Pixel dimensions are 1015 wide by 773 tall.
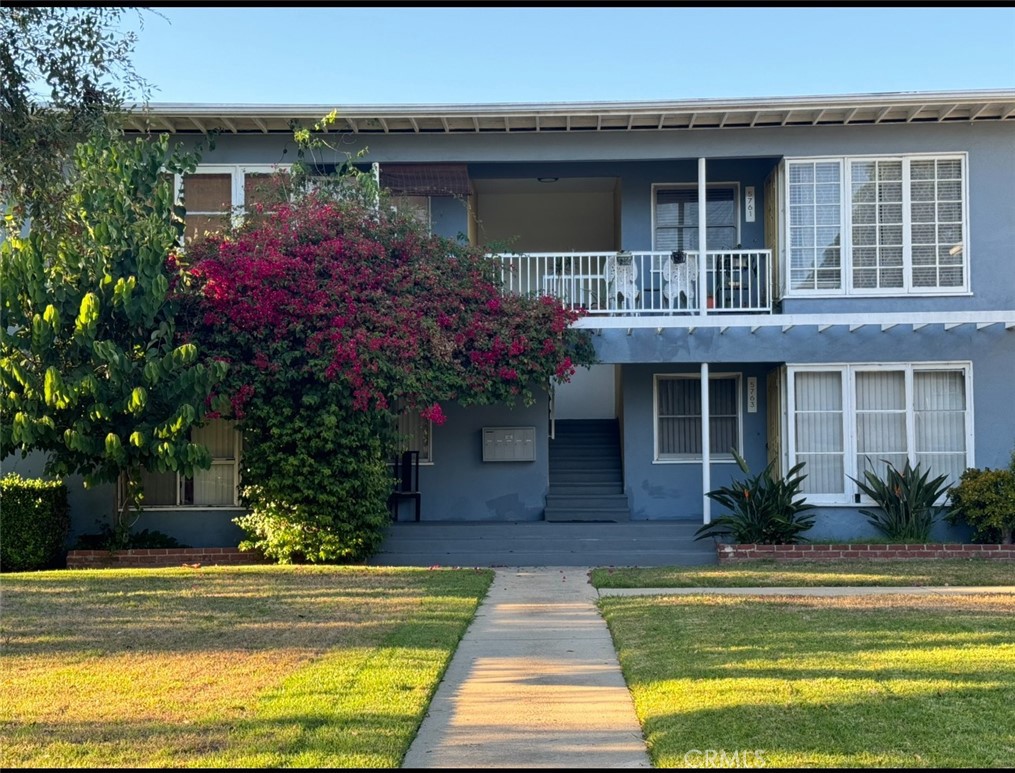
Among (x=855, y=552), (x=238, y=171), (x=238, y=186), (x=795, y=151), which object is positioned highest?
(x=795, y=151)

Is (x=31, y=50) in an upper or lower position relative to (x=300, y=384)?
upper

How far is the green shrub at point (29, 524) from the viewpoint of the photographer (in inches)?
603

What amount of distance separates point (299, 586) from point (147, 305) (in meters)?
3.97

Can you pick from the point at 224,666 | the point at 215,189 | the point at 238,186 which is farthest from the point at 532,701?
the point at 215,189

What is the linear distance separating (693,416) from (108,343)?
9.18 meters

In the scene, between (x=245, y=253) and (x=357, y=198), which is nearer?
(x=245, y=253)

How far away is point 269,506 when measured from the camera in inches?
586

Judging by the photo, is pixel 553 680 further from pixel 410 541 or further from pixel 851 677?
pixel 410 541

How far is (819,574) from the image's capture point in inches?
530

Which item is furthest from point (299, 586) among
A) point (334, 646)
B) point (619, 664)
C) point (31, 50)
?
point (31, 50)

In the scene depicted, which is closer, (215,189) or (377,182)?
(377,182)

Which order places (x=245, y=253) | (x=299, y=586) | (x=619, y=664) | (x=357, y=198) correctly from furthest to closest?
(x=357, y=198)
(x=245, y=253)
(x=299, y=586)
(x=619, y=664)
